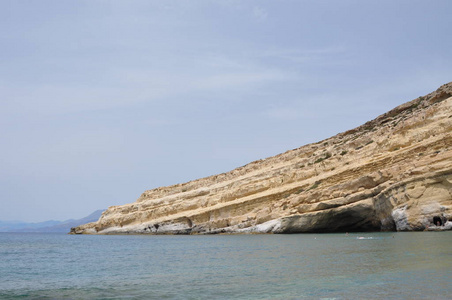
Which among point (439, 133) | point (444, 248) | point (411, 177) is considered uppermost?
point (439, 133)

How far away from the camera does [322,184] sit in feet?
159

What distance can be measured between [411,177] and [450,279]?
82.4 feet

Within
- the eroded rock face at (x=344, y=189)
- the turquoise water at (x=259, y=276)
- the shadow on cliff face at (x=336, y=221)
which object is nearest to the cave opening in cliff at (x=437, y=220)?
the eroded rock face at (x=344, y=189)

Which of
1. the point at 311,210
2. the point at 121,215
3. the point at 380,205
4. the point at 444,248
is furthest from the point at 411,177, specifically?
the point at 121,215

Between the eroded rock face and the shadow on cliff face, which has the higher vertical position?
the eroded rock face

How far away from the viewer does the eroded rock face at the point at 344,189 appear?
1463 inches

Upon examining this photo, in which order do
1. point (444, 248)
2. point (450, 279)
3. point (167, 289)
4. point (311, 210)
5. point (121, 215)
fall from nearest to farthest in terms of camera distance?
point (450, 279), point (167, 289), point (444, 248), point (311, 210), point (121, 215)

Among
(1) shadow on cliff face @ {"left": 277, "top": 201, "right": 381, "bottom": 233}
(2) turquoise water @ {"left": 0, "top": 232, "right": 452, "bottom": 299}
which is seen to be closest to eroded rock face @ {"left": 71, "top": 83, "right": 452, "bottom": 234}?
(1) shadow on cliff face @ {"left": 277, "top": 201, "right": 381, "bottom": 233}

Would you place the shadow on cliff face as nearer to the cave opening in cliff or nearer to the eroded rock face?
the eroded rock face

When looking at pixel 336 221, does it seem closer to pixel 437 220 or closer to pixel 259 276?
pixel 437 220

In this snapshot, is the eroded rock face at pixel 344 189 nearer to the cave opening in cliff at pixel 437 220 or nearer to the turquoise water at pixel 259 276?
the cave opening in cliff at pixel 437 220

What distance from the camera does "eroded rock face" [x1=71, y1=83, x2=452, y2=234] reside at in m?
37.2

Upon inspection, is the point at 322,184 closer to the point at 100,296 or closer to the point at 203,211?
the point at 203,211

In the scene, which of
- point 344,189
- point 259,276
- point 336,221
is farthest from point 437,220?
point 259,276
